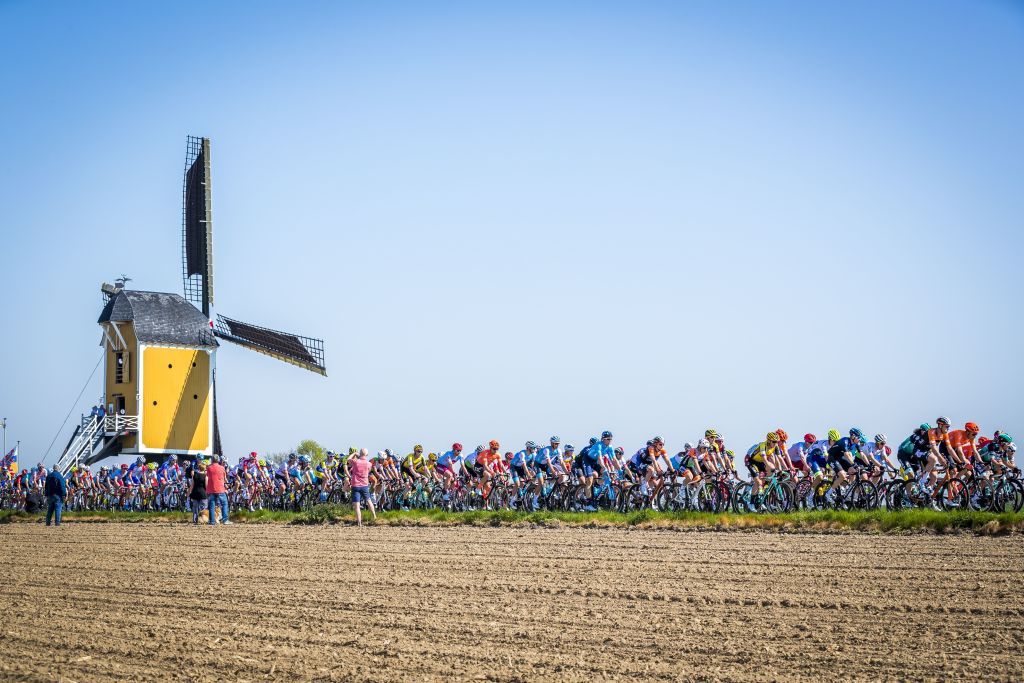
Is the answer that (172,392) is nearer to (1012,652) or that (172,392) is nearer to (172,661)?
(172,661)

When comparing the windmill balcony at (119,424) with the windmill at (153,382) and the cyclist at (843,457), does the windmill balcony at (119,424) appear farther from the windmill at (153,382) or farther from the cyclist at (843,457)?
the cyclist at (843,457)

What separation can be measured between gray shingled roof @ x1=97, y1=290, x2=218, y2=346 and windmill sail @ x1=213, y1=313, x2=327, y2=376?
6.49ft

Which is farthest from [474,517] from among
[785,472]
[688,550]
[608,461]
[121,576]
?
[121,576]

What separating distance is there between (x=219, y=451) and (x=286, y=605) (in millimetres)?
33860

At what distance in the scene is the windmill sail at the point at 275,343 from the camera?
44938 millimetres

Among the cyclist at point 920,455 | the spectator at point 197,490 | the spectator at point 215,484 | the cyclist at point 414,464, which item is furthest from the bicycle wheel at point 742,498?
the spectator at point 197,490

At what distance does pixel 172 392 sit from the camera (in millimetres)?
40875

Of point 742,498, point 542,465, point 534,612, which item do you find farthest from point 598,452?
point 534,612

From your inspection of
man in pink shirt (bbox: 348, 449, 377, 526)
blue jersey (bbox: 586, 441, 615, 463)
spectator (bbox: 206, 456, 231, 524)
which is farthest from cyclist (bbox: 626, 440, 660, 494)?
spectator (bbox: 206, 456, 231, 524)

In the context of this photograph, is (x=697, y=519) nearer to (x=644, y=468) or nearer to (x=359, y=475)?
(x=644, y=468)

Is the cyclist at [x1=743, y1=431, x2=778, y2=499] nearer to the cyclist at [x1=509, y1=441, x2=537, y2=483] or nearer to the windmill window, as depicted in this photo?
the cyclist at [x1=509, y1=441, x2=537, y2=483]

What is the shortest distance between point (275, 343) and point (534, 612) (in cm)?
3684

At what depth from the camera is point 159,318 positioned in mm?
41281

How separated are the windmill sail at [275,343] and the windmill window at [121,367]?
4305mm
